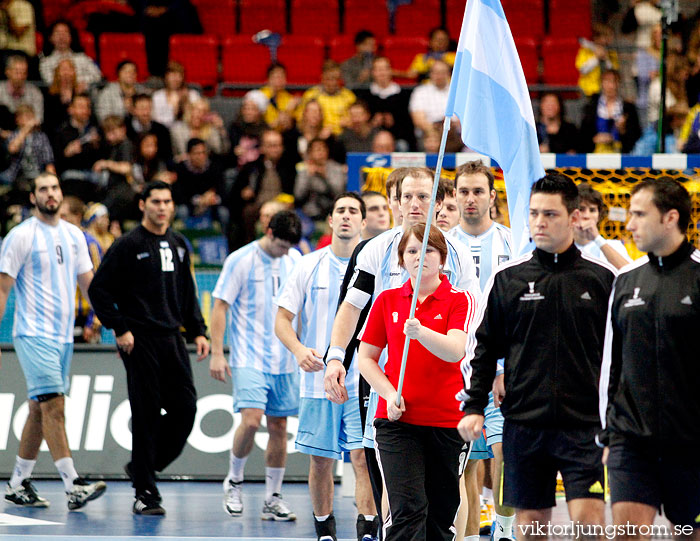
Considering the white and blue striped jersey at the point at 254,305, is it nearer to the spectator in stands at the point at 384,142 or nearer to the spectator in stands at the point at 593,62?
the spectator in stands at the point at 384,142

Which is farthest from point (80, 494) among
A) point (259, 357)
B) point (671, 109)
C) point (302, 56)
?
point (302, 56)

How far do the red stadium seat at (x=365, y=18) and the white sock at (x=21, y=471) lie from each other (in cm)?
1180

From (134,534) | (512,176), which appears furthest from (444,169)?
(134,534)

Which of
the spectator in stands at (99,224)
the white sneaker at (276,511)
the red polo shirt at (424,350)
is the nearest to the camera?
the red polo shirt at (424,350)

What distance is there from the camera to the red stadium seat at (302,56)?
1848 centimetres

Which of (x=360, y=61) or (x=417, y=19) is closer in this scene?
(x=360, y=61)

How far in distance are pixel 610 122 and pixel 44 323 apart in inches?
367

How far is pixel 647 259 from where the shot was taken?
17.1ft

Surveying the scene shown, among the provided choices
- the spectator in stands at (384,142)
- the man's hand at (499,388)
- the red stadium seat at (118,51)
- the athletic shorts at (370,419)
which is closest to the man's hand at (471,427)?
the man's hand at (499,388)

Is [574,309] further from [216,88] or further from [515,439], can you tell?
[216,88]

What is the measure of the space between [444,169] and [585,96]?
7766 mm

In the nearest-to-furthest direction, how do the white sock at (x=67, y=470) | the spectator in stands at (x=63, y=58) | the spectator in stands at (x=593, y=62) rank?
the white sock at (x=67, y=470) → the spectator in stands at (x=63, y=58) → the spectator in stands at (x=593, y=62)

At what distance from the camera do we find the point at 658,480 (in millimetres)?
→ 5039

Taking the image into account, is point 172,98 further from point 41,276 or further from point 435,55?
point 41,276
